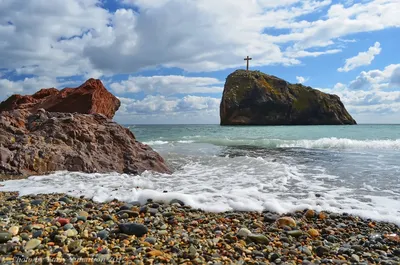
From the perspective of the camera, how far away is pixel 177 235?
344 cm

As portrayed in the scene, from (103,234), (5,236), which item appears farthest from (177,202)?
(5,236)

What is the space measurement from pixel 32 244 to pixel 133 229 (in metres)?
1.03

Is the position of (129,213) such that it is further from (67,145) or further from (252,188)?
(67,145)

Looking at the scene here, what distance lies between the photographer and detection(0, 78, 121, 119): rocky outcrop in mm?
10312

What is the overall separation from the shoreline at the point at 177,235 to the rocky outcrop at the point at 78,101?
5973 mm

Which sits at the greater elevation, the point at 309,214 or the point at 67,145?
the point at 67,145

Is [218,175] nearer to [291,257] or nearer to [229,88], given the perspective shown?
[291,257]

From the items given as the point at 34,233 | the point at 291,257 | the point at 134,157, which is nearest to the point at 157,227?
the point at 34,233

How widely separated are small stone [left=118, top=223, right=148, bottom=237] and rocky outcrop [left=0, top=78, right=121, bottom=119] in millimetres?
7275

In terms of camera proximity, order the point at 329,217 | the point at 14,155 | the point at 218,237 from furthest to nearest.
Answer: the point at 14,155 < the point at 329,217 < the point at 218,237

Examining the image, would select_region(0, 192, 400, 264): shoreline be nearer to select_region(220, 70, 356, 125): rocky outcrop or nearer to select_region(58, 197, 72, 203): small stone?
select_region(58, 197, 72, 203): small stone

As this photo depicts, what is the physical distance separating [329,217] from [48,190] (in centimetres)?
510

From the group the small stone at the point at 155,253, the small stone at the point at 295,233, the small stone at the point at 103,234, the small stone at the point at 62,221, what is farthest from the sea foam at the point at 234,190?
the small stone at the point at 155,253

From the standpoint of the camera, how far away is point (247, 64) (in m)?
81.2
